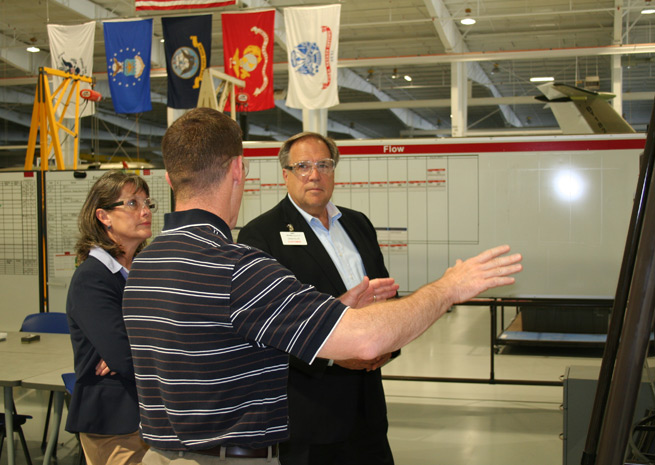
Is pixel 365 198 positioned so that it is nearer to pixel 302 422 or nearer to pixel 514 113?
pixel 302 422

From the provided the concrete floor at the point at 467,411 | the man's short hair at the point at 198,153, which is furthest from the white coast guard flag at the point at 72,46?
the man's short hair at the point at 198,153

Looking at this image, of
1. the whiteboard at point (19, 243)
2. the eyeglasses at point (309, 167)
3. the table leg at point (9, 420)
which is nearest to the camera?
the eyeglasses at point (309, 167)

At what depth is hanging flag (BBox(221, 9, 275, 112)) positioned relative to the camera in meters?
8.49

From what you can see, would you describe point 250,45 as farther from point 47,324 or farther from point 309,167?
point 309,167

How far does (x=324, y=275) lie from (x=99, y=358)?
2.73ft

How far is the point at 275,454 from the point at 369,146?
11.8 ft

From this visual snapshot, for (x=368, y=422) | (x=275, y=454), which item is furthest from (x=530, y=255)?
(x=275, y=454)

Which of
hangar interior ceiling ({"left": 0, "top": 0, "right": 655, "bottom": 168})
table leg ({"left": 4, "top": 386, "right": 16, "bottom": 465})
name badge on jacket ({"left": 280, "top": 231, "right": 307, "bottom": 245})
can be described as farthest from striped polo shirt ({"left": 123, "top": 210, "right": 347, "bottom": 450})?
hangar interior ceiling ({"left": 0, "top": 0, "right": 655, "bottom": 168})

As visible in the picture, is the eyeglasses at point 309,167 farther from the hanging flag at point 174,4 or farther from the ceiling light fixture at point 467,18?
the ceiling light fixture at point 467,18

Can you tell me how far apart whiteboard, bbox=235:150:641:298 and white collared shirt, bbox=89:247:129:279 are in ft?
9.18

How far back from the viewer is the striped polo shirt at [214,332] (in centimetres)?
118

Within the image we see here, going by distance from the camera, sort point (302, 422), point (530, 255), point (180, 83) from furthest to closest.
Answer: point (180, 83)
point (530, 255)
point (302, 422)

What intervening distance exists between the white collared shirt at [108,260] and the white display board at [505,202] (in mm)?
2800

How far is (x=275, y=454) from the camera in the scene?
1.38m
